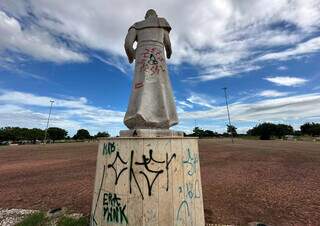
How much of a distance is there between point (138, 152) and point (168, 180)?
629 millimetres

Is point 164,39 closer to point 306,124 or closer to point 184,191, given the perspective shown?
point 184,191

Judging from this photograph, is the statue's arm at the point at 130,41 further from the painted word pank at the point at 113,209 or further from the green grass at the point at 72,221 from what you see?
the green grass at the point at 72,221

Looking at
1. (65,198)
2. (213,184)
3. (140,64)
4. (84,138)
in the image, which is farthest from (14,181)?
(84,138)

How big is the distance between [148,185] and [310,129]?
12847 centimetres

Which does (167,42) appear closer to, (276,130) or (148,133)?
(148,133)

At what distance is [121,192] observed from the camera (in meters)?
3.60

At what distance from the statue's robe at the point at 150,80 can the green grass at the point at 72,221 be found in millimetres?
2523

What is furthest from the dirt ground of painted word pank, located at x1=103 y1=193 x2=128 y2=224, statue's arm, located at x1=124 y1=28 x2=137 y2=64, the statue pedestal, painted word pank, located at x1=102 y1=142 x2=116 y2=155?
statue's arm, located at x1=124 y1=28 x2=137 y2=64

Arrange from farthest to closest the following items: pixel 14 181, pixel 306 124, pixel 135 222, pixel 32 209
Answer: pixel 306 124, pixel 14 181, pixel 32 209, pixel 135 222

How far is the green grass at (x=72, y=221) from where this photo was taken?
5.06m

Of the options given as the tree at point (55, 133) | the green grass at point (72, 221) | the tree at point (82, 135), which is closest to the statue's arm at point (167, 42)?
the green grass at point (72, 221)

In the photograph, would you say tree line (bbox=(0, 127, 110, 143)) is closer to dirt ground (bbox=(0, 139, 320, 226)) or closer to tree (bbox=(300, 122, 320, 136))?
dirt ground (bbox=(0, 139, 320, 226))

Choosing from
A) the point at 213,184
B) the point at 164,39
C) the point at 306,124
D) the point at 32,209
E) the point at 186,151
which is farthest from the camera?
the point at 306,124

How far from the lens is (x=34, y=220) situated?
5316 mm
